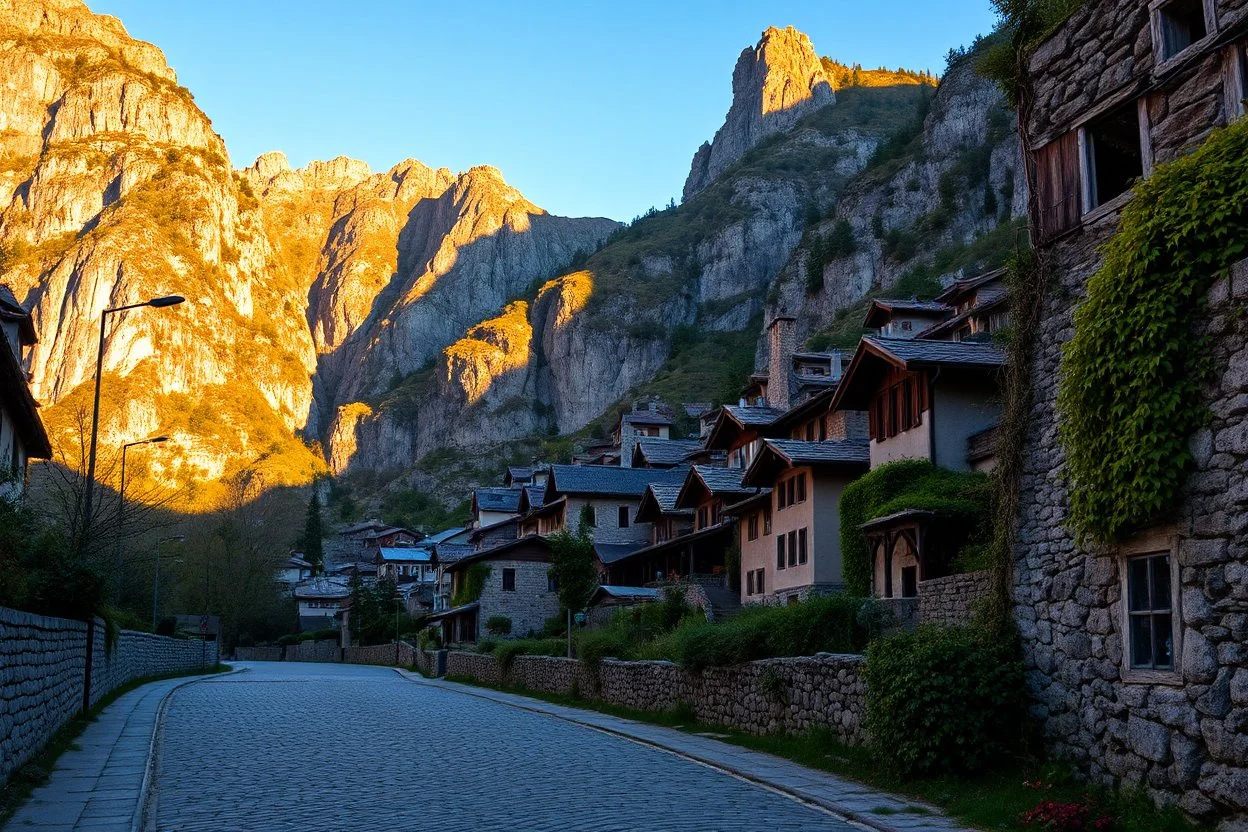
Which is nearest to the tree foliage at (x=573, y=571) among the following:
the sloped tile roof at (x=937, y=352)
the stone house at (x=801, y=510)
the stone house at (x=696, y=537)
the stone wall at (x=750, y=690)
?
the stone house at (x=696, y=537)

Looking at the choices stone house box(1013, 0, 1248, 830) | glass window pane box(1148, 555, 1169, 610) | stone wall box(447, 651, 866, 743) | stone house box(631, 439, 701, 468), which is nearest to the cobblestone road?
stone wall box(447, 651, 866, 743)

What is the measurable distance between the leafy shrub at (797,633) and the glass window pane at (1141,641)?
9.37m

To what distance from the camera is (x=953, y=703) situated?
12.9 meters

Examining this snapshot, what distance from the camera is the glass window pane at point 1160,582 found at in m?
10.6

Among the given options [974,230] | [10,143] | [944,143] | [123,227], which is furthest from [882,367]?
[10,143]

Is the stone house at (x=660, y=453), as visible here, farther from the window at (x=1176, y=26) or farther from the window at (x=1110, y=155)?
the window at (x=1176, y=26)

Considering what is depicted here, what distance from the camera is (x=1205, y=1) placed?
1111 centimetres

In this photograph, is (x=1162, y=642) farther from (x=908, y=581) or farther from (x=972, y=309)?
(x=972, y=309)

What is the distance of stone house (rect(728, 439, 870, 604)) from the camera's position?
123ft

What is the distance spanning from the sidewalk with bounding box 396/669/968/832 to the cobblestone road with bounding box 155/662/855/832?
0.32m

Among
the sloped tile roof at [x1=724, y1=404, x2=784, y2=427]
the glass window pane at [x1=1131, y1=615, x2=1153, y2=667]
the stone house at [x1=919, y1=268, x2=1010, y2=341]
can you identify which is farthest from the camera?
the sloped tile roof at [x1=724, y1=404, x2=784, y2=427]

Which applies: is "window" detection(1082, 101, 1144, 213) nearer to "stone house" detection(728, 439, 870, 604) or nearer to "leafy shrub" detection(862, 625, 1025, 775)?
"leafy shrub" detection(862, 625, 1025, 775)

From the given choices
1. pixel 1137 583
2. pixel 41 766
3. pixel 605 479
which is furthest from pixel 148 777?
pixel 605 479

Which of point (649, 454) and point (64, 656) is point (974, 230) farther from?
point (64, 656)
